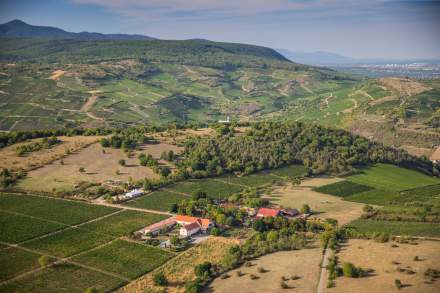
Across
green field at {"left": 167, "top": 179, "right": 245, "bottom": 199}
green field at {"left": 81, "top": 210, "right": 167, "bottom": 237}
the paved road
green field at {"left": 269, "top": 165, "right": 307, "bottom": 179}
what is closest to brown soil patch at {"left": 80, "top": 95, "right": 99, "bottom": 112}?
green field at {"left": 167, "top": 179, "right": 245, "bottom": 199}

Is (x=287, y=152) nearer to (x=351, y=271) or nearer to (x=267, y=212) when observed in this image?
(x=267, y=212)

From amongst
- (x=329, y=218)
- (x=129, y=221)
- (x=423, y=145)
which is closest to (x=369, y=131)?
(x=423, y=145)

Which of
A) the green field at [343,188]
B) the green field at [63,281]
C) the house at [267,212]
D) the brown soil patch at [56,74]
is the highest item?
the brown soil patch at [56,74]

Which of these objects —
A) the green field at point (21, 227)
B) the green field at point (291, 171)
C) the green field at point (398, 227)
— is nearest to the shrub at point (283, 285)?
the green field at point (398, 227)

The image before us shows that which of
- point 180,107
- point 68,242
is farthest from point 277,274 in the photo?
point 180,107

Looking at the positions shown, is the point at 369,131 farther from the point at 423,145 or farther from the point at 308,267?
the point at 308,267

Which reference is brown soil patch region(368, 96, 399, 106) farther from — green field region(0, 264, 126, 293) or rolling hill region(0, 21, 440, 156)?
green field region(0, 264, 126, 293)

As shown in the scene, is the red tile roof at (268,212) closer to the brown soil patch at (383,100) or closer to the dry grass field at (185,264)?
the dry grass field at (185,264)
